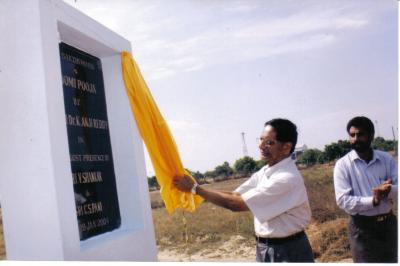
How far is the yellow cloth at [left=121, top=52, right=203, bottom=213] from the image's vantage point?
2.98m

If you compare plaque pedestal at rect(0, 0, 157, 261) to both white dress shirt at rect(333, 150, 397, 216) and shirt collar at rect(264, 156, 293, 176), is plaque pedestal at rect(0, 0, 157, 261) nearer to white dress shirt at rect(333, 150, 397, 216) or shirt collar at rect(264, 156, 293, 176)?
shirt collar at rect(264, 156, 293, 176)

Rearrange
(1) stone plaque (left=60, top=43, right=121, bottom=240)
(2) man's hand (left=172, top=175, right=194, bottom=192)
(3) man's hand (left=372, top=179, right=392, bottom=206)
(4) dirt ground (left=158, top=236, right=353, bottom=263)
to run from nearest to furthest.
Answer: (1) stone plaque (left=60, top=43, right=121, bottom=240)
(2) man's hand (left=172, top=175, right=194, bottom=192)
(3) man's hand (left=372, top=179, right=392, bottom=206)
(4) dirt ground (left=158, top=236, right=353, bottom=263)

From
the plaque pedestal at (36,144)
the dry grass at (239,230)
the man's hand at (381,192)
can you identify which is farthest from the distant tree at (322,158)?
the plaque pedestal at (36,144)

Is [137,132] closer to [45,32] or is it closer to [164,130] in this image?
[164,130]

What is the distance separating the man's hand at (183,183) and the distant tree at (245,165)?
18650mm

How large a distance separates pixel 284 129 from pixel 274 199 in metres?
0.45

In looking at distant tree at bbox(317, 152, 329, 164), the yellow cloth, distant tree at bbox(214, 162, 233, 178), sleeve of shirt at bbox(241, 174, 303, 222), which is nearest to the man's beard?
sleeve of shirt at bbox(241, 174, 303, 222)

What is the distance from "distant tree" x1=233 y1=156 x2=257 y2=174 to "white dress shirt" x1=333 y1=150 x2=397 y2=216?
18130 mm

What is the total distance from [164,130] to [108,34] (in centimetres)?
87

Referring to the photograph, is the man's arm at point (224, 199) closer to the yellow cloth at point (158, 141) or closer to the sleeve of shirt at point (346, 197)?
the yellow cloth at point (158, 141)

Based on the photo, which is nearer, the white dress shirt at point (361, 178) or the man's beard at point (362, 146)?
the white dress shirt at point (361, 178)

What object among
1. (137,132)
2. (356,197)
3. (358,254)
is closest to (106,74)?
(137,132)

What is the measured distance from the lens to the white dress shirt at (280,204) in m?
2.54

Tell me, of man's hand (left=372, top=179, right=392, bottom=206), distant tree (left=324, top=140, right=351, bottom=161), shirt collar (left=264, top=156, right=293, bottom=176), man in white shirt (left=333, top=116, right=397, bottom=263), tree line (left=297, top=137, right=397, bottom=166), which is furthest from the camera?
distant tree (left=324, top=140, right=351, bottom=161)
